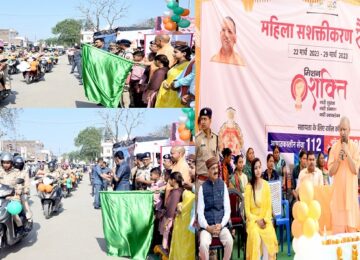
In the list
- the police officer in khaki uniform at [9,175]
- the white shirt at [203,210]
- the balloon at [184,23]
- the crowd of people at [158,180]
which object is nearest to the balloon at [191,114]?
the crowd of people at [158,180]

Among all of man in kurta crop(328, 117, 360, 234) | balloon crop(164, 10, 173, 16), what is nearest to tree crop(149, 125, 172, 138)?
balloon crop(164, 10, 173, 16)

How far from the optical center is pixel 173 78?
4758mm

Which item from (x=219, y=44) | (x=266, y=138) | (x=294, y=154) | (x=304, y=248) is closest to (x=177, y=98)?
(x=219, y=44)

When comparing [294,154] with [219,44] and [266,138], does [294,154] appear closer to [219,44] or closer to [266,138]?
[266,138]

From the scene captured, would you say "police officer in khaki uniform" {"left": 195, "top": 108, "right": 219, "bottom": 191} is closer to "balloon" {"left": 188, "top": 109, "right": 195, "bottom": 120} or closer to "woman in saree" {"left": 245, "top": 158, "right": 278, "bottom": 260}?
"balloon" {"left": 188, "top": 109, "right": 195, "bottom": 120}

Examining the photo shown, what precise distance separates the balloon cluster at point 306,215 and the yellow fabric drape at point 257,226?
202 millimetres

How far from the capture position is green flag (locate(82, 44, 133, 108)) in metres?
4.64

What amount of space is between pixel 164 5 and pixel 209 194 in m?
1.50

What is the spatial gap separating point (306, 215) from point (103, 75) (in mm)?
1950

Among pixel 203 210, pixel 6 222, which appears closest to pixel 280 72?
pixel 203 210

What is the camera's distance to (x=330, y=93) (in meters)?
5.36

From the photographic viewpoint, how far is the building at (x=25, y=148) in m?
4.51

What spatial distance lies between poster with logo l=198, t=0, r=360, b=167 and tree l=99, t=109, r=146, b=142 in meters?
0.52

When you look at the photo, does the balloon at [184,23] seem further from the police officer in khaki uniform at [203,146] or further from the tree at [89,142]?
the tree at [89,142]
